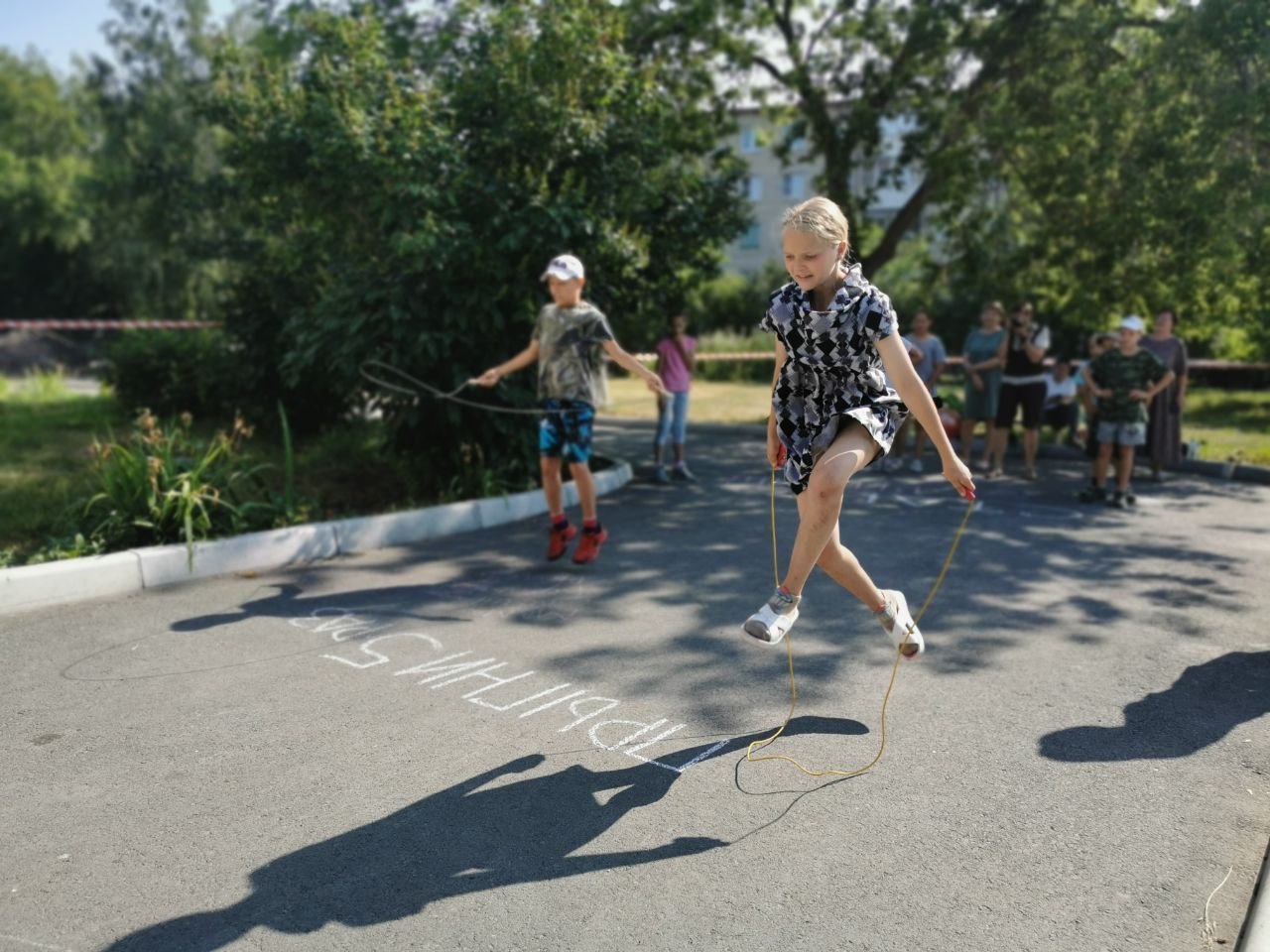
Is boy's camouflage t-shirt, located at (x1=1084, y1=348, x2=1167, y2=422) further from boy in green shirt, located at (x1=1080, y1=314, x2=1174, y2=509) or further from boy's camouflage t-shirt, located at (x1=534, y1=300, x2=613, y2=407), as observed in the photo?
boy's camouflage t-shirt, located at (x1=534, y1=300, x2=613, y2=407)

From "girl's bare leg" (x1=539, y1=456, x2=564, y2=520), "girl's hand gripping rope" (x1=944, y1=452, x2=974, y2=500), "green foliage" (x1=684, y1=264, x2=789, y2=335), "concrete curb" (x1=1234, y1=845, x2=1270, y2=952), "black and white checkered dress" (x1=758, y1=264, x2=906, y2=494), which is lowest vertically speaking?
"concrete curb" (x1=1234, y1=845, x2=1270, y2=952)

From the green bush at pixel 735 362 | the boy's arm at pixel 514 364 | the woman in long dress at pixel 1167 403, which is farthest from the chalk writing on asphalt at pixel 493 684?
the green bush at pixel 735 362

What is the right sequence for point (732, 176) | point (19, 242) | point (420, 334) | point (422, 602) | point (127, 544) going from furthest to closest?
point (19, 242) → point (732, 176) → point (420, 334) → point (127, 544) → point (422, 602)

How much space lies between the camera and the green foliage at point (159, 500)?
22.6 feet

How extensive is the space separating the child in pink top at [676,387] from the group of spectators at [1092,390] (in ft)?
8.09

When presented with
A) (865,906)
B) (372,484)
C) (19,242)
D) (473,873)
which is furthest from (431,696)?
(19,242)

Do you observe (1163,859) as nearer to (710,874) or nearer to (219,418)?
(710,874)

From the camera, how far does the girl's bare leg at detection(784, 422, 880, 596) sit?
4.19 meters

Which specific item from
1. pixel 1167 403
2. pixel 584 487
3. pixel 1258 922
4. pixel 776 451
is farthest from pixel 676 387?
pixel 1258 922

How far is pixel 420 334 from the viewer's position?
884 cm

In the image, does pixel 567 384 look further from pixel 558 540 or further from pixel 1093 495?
pixel 1093 495

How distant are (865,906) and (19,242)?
54.9 meters

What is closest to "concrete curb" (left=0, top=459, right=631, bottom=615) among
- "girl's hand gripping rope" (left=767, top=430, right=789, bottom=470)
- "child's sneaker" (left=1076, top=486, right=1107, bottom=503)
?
"girl's hand gripping rope" (left=767, top=430, right=789, bottom=470)

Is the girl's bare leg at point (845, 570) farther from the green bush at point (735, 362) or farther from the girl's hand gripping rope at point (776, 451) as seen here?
the green bush at point (735, 362)
